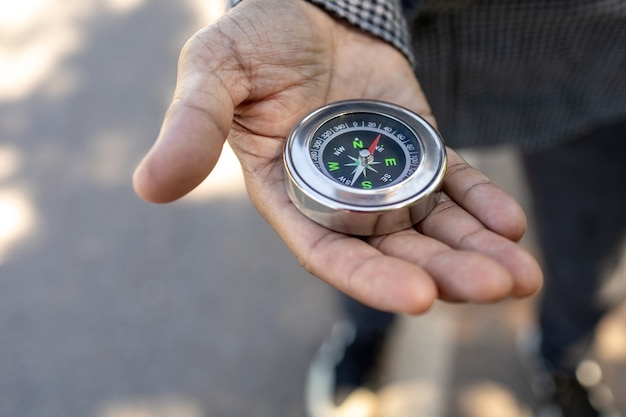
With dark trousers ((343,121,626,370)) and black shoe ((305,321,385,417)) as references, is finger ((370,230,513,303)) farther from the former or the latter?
black shoe ((305,321,385,417))

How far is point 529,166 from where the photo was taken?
259 centimetres

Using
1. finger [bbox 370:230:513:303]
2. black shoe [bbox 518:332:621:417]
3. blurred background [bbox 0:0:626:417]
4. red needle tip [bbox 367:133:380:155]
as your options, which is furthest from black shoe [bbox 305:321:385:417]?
finger [bbox 370:230:513:303]

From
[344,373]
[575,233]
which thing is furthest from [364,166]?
[344,373]

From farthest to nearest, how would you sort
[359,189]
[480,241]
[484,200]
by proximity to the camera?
[359,189]
[484,200]
[480,241]

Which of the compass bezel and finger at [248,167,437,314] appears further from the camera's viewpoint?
the compass bezel

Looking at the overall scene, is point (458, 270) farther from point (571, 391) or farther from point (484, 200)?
point (571, 391)

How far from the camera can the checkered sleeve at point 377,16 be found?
1.95 metres

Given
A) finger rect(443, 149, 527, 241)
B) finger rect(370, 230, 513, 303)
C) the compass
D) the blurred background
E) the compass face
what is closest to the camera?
finger rect(370, 230, 513, 303)

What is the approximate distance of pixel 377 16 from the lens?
196cm

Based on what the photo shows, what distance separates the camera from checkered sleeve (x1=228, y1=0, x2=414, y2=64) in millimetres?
1954

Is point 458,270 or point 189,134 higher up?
point 189,134

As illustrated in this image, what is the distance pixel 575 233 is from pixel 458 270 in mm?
1361

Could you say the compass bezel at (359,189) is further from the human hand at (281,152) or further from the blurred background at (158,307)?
the blurred background at (158,307)

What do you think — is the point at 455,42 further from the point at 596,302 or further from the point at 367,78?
the point at 596,302
